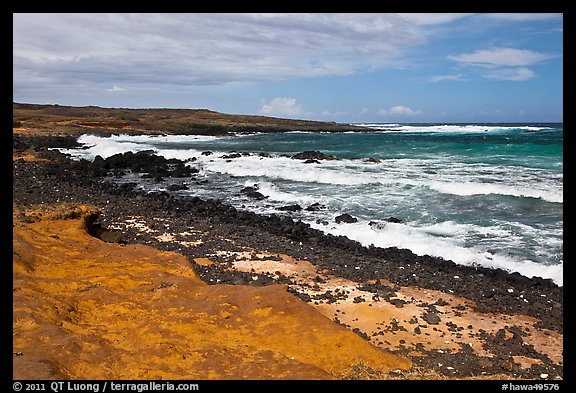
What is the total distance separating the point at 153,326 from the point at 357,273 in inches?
206

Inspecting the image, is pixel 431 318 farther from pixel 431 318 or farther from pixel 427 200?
pixel 427 200

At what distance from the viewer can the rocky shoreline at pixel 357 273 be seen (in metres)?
6.71

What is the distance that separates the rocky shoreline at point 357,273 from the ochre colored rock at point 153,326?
1.21 meters

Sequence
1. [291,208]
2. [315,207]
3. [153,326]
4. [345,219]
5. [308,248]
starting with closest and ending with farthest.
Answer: [153,326]
[308,248]
[345,219]
[291,208]
[315,207]

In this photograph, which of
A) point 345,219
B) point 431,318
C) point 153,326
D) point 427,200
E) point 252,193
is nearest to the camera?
point 153,326

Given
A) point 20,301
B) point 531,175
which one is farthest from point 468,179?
point 20,301

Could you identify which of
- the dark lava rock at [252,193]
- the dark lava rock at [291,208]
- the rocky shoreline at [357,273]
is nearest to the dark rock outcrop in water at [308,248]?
the rocky shoreline at [357,273]

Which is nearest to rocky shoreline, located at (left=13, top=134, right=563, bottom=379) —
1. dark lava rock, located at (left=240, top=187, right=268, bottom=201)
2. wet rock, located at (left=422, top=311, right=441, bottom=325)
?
wet rock, located at (left=422, top=311, right=441, bottom=325)

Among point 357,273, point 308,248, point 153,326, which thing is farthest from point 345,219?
point 153,326

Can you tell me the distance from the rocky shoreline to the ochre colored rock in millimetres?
1205

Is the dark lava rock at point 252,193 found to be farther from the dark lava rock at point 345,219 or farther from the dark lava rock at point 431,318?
the dark lava rock at point 431,318

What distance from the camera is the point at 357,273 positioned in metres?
9.84

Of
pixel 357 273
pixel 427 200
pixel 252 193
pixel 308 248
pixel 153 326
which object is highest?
pixel 252 193

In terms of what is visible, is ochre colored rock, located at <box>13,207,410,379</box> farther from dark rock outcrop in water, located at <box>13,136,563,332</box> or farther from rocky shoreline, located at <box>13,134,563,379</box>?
dark rock outcrop in water, located at <box>13,136,563,332</box>
